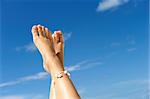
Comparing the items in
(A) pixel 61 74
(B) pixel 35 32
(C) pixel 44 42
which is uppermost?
(B) pixel 35 32

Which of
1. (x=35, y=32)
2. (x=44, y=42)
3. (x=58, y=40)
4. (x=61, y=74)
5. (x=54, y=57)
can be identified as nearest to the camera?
(x=61, y=74)

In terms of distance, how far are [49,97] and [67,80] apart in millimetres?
421

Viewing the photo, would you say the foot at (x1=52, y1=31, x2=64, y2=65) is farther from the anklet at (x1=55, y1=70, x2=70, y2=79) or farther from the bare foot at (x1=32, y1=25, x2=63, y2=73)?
the anklet at (x1=55, y1=70, x2=70, y2=79)

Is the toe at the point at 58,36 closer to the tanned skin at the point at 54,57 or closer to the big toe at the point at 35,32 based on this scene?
the tanned skin at the point at 54,57

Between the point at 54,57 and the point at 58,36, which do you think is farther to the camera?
the point at 58,36

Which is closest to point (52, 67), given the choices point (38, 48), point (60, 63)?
point (60, 63)

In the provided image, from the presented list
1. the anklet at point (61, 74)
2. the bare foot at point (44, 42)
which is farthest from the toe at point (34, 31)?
the anklet at point (61, 74)

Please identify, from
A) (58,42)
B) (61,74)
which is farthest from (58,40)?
(61,74)

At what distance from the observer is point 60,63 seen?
2.47m

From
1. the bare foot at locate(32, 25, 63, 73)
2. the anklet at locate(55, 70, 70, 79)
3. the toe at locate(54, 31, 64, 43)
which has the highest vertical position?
the toe at locate(54, 31, 64, 43)

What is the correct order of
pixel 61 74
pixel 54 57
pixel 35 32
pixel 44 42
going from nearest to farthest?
pixel 61 74
pixel 54 57
pixel 44 42
pixel 35 32

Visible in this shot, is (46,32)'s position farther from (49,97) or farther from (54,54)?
(49,97)

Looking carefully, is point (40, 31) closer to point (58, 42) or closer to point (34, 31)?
point (34, 31)

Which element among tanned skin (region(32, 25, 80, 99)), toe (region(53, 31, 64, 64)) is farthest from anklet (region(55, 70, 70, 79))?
toe (region(53, 31, 64, 64))
